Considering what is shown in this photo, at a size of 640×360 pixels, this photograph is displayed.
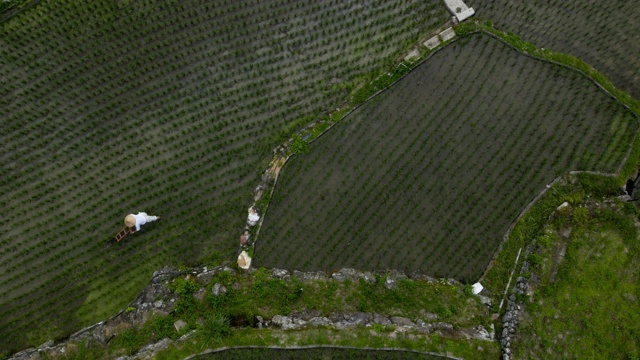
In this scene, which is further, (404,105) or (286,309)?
(404,105)

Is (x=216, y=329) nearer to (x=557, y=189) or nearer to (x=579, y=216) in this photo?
(x=557, y=189)

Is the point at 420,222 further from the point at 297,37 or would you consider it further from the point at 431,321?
the point at 297,37

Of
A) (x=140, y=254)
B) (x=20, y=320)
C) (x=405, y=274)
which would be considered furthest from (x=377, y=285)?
(x=20, y=320)

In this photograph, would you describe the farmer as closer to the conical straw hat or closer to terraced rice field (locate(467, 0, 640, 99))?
the conical straw hat

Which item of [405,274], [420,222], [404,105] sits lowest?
[405,274]

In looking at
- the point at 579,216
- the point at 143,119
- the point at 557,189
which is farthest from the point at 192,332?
the point at 579,216

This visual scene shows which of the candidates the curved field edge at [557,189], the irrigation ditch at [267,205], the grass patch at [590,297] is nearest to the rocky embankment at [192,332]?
the irrigation ditch at [267,205]

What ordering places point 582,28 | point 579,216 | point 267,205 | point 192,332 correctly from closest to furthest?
point 192,332 < point 579,216 < point 267,205 < point 582,28
